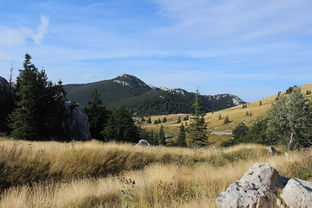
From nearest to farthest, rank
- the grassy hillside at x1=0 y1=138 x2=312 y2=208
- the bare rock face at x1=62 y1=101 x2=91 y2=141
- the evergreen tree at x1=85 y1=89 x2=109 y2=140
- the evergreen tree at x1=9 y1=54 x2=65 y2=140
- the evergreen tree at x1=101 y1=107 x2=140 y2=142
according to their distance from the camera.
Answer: the grassy hillside at x1=0 y1=138 x2=312 y2=208
the evergreen tree at x1=9 y1=54 x2=65 y2=140
the bare rock face at x1=62 y1=101 x2=91 y2=141
the evergreen tree at x1=101 y1=107 x2=140 y2=142
the evergreen tree at x1=85 y1=89 x2=109 y2=140

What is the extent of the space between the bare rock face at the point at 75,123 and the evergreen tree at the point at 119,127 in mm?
7323

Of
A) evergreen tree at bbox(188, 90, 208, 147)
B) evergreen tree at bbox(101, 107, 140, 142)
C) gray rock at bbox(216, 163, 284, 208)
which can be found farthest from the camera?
evergreen tree at bbox(188, 90, 208, 147)

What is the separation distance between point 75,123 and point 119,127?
439 inches

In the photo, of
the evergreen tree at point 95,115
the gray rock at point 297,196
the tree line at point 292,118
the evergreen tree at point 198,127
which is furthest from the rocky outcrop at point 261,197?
the evergreen tree at point 95,115

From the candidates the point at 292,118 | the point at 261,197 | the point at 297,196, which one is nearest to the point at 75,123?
the point at 292,118

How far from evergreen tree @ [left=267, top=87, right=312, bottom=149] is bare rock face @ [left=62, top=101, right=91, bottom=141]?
28616 millimetres

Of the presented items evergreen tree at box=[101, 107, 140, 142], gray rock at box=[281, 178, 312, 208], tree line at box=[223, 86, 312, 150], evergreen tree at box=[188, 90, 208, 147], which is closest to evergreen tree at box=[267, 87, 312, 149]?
tree line at box=[223, 86, 312, 150]

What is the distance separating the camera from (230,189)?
3734 mm

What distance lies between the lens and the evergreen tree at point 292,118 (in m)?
27.2

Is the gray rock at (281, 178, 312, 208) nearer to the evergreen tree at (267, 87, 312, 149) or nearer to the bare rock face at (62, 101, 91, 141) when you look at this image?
the evergreen tree at (267, 87, 312, 149)

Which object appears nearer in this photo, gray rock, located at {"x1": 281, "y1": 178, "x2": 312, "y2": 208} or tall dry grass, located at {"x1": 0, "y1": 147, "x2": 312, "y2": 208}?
gray rock, located at {"x1": 281, "y1": 178, "x2": 312, "y2": 208}

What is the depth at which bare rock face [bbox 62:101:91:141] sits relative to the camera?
38938 mm

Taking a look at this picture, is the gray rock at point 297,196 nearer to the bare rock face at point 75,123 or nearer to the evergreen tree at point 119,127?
the bare rock face at point 75,123

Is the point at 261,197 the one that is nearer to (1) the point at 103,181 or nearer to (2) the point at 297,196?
(2) the point at 297,196
